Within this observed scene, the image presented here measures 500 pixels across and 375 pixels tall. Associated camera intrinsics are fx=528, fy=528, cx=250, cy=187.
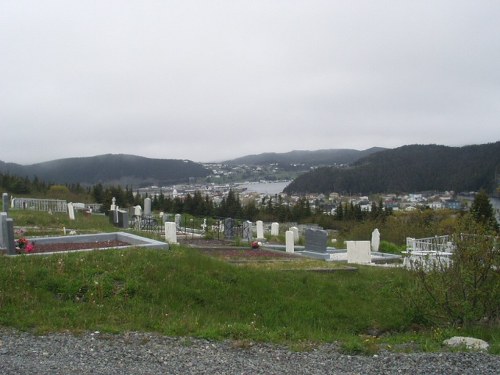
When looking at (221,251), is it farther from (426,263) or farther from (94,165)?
(94,165)

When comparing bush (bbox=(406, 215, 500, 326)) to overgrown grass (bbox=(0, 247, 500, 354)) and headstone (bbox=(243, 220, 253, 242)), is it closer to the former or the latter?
overgrown grass (bbox=(0, 247, 500, 354))

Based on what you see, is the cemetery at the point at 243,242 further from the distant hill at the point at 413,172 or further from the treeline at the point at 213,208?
the distant hill at the point at 413,172

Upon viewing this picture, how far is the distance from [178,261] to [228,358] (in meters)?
4.73

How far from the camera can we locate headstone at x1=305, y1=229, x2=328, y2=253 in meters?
18.0

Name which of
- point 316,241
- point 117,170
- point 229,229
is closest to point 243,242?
point 229,229

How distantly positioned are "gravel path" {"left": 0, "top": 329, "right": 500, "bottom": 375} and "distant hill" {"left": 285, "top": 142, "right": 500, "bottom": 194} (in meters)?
78.2

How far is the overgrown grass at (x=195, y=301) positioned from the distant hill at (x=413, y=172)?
74173 millimetres

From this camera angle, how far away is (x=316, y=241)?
714 inches

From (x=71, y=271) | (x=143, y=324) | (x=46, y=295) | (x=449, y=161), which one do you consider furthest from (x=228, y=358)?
(x=449, y=161)

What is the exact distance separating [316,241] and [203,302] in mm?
9523

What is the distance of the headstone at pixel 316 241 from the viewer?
708 inches

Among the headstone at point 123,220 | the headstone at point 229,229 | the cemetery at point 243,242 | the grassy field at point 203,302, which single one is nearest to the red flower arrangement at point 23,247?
the cemetery at point 243,242

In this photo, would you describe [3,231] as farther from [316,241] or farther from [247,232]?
[247,232]

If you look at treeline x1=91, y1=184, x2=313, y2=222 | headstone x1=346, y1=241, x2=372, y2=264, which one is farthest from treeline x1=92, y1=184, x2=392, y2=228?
headstone x1=346, y1=241, x2=372, y2=264
